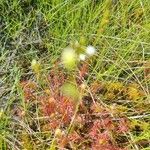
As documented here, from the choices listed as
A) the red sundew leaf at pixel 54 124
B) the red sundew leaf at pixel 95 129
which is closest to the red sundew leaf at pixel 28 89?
the red sundew leaf at pixel 54 124

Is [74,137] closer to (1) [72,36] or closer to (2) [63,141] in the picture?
(2) [63,141]

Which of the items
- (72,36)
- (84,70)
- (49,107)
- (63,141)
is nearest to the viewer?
(63,141)

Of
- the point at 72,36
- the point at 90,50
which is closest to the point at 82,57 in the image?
the point at 90,50

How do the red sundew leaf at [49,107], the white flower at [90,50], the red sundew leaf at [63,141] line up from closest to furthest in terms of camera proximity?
the red sundew leaf at [63,141] → the red sundew leaf at [49,107] → the white flower at [90,50]

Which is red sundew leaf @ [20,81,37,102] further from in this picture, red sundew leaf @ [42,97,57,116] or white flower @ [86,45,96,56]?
white flower @ [86,45,96,56]

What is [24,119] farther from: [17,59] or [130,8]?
[130,8]

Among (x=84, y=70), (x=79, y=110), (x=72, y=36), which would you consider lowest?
(x=79, y=110)

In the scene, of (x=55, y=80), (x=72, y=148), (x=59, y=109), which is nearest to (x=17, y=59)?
(x=55, y=80)

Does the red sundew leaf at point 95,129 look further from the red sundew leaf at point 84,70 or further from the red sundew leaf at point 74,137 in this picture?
the red sundew leaf at point 84,70
